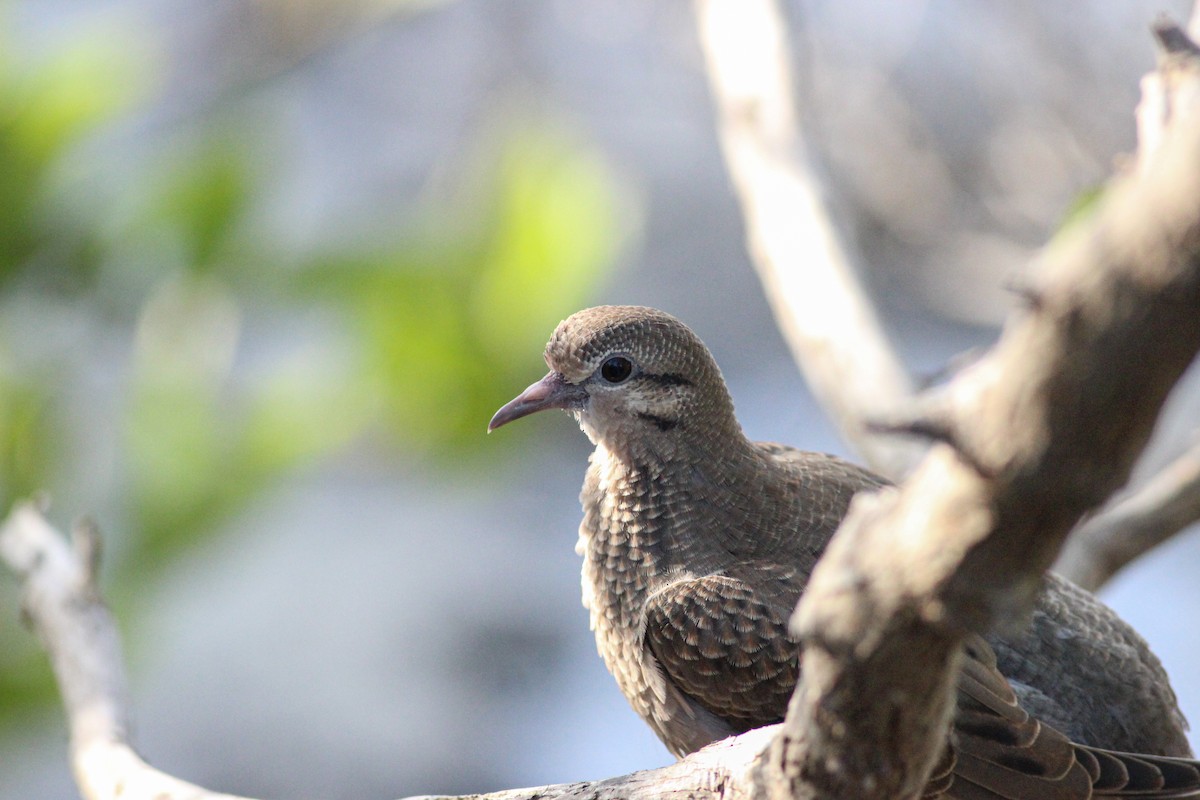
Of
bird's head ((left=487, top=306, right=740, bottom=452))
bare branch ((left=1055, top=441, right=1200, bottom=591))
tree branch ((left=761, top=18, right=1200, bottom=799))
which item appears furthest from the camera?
bare branch ((left=1055, top=441, right=1200, bottom=591))

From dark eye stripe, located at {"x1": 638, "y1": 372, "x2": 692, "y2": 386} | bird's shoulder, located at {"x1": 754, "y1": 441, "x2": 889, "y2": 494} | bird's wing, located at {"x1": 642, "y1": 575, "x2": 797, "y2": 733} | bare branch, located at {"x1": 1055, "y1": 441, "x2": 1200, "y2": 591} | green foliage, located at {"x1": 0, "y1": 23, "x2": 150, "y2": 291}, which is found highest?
green foliage, located at {"x1": 0, "y1": 23, "x2": 150, "y2": 291}

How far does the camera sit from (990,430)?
1091mm

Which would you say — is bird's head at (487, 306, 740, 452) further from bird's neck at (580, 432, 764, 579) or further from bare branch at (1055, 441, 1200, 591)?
bare branch at (1055, 441, 1200, 591)

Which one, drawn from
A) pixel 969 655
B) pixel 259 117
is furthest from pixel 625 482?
pixel 259 117

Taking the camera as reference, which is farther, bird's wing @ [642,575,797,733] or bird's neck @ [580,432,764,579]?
bird's neck @ [580,432,764,579]

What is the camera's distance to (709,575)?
8.64ft

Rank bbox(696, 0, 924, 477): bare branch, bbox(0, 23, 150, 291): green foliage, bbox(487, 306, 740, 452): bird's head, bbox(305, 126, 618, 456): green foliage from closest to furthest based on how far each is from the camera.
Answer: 1. bbox(487, 306, 740, 452): bird's head
2. bbox(696, 0, 924, 477): bare branch
3. bbox(305, 126, 618, 456): green foliage
4. bbox(0, 23, 150, 291): green foliage

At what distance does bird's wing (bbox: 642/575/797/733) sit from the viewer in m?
2.48

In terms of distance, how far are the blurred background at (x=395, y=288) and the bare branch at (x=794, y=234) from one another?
23 centimetres

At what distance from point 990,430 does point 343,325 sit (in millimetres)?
3396

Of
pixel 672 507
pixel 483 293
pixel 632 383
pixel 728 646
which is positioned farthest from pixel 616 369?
pixel 483 293

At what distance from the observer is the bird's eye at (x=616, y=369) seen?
8.82ft

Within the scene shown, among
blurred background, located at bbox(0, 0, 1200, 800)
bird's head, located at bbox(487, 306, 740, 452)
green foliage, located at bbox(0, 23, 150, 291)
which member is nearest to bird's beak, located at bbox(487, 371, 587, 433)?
bird's head, located at bbox(487, 306, 740, 452)

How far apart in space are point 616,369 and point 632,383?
4 cm
